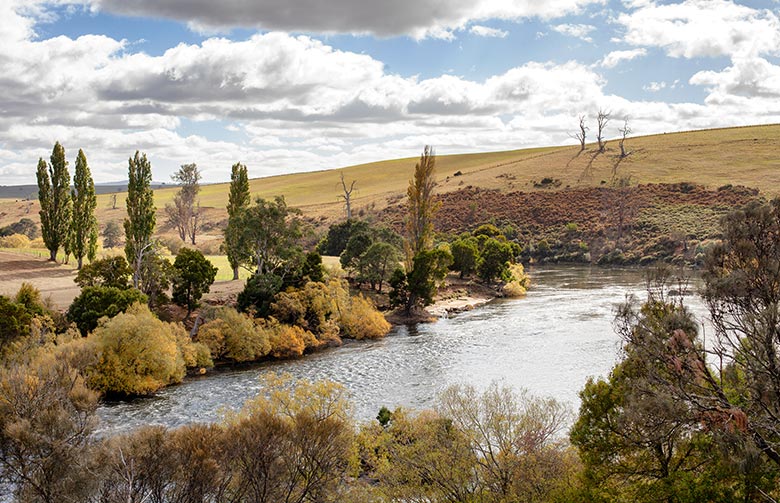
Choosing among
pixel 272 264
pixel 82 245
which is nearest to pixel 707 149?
pixel 272 264

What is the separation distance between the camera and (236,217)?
6203 cm

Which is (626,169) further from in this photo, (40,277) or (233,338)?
(40,277)

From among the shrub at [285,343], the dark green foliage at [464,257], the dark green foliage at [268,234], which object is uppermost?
the dark green foliage at [268,234]

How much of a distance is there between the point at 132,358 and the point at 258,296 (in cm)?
1661

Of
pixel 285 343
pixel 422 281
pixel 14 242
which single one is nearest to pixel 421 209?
pixel 422 281

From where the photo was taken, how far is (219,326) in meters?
51.8

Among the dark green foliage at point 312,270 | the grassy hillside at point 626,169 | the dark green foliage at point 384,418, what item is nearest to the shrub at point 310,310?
the dark green foliage at point 312,270

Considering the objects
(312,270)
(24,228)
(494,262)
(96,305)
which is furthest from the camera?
(24,228)

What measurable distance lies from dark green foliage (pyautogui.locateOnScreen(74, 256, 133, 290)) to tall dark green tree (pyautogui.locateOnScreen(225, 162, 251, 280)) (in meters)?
9.94

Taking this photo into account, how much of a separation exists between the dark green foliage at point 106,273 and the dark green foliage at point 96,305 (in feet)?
17.1

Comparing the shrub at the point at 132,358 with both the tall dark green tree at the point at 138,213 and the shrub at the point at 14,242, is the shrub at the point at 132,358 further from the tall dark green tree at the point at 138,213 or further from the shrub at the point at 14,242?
the shrub at the point at 14,242

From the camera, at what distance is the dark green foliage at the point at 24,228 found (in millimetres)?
138275

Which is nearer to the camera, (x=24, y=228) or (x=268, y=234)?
(x=268, y=234)

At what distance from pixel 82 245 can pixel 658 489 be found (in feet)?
208
